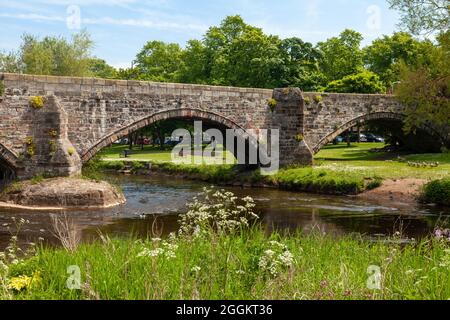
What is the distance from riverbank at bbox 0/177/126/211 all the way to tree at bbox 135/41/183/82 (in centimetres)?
4538

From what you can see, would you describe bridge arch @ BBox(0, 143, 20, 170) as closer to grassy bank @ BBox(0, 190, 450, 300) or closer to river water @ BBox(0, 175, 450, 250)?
river water @ BBox(0, 175, 450, 250)

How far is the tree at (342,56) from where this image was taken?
6119cm

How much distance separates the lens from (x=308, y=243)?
28.7 ft

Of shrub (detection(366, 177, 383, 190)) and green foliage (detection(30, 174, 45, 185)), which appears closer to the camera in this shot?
green foliage (detection(30, 174, 45, 185))

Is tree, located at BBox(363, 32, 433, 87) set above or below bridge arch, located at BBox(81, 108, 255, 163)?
above

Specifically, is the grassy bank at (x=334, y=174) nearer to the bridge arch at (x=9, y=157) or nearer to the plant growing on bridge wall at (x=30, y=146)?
the plant growing on bridge wall at (x=30, y=146)

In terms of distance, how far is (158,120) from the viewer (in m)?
25.7

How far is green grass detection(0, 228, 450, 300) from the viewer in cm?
575

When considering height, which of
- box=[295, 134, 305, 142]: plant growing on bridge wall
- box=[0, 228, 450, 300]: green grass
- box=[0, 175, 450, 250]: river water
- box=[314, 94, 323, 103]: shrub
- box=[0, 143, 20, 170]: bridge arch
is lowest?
box=[0, 175, 450, 250]: river water

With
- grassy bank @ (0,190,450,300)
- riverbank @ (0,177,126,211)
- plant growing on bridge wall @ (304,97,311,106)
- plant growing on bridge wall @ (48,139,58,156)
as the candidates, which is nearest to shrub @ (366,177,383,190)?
plant growing on bridge wall @ (304,97,311,106)

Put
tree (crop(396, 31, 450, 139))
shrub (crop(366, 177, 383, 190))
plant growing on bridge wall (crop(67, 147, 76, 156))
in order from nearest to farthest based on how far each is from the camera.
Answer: tree (crop(396, 31, 450, 139)) → plant growing on bridge wall (crop(67, 147, 76, 156)) → shrub (crop(366, 177, 383, 190))

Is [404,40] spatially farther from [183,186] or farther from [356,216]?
[356,216]

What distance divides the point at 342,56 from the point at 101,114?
44.1 m

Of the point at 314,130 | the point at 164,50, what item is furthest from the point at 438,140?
the point at 164,50
